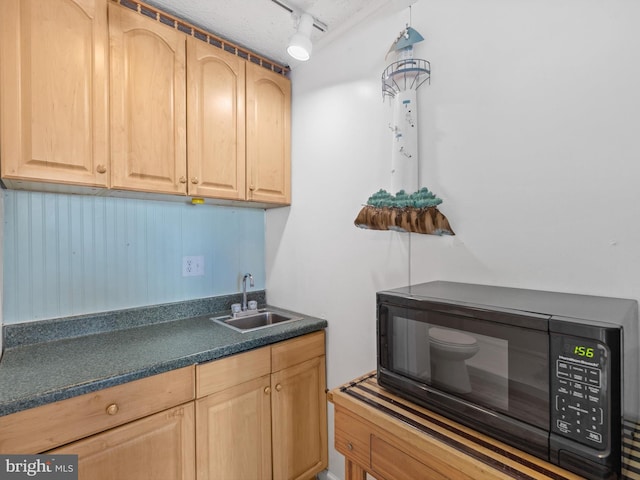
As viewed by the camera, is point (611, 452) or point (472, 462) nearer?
point (611, 452)

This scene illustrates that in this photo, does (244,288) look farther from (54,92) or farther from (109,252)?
(54,92)

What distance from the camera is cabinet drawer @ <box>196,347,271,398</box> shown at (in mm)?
1302

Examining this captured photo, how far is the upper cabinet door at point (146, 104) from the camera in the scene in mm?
1345

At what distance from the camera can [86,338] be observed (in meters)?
1.47

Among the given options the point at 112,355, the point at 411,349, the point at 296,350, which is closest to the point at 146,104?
the point at 112,355

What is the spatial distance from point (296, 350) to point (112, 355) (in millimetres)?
801

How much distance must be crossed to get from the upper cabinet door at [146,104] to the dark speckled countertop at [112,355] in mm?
688

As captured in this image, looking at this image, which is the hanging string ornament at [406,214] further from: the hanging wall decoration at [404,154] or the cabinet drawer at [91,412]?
the cabinet drawer at [91,412]

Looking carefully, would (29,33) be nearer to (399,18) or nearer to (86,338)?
(86,338)

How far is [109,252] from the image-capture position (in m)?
1.59

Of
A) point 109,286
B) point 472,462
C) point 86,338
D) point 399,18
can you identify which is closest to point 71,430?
point 86,338

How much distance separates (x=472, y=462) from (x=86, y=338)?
162cm

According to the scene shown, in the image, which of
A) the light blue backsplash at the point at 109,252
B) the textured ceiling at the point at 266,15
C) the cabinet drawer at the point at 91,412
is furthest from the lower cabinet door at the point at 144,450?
the textured ceiling at the point at 266,15

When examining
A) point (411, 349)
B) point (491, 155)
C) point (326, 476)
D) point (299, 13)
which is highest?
point (299, 13)
